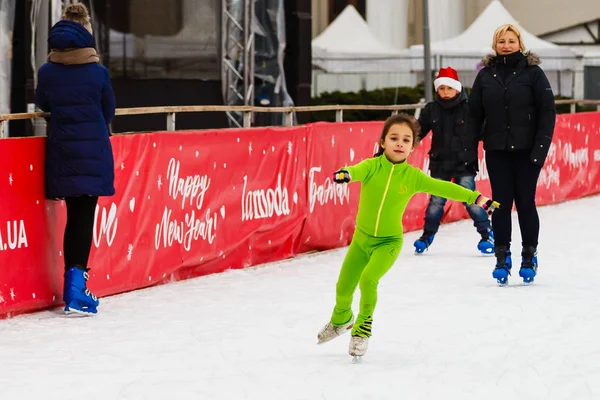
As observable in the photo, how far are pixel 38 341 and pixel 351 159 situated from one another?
19.1ft

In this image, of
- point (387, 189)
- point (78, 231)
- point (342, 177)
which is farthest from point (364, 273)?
point (78, 231)

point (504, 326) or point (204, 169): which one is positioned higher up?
point (204, 169)

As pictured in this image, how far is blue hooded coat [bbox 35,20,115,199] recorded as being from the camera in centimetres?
851

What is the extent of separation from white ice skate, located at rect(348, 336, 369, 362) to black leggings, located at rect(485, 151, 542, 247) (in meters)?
3.06

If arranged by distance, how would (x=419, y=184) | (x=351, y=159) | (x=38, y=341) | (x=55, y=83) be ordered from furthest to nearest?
(x=351, y=159)
(x=55, y=83)
(x=38, y=341)
(x=419, y=184)

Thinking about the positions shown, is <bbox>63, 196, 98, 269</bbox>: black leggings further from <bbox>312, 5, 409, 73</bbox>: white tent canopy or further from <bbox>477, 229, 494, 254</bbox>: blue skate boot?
<bbox>312, 5, 409, 73</bbox>: white tent canopy

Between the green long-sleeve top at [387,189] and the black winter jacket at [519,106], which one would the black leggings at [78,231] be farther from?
the black winter jacket at [519,106]

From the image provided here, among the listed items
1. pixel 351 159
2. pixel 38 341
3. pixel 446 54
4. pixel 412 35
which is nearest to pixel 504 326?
pixel 38 341

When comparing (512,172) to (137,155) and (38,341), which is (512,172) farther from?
(38,341)

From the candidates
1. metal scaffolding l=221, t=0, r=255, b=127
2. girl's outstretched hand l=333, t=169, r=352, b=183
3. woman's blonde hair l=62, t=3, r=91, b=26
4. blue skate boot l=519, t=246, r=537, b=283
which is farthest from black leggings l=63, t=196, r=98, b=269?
metal scaffolding l=221, t=0, r=255, b=127

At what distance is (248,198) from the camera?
11.1m

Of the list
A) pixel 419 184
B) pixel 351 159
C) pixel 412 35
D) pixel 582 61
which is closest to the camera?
pixel 419 184

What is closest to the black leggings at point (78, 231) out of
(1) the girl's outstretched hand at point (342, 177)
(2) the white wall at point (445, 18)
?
(1) the girl's outstretched hand at point (342, 177)

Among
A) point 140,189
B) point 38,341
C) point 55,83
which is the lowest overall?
point 38,341
